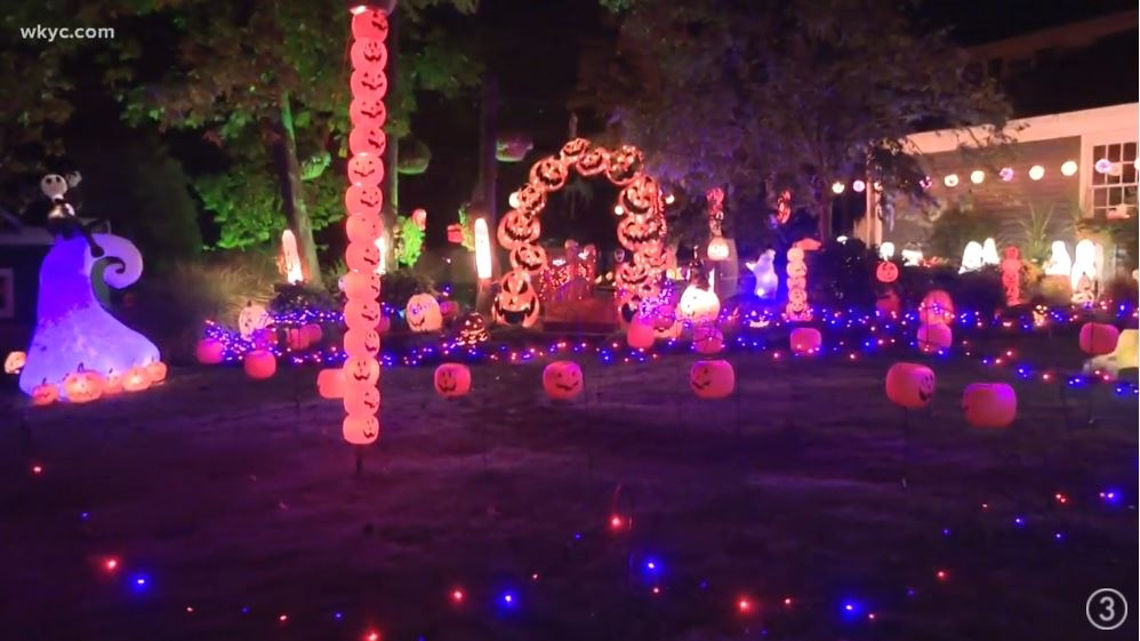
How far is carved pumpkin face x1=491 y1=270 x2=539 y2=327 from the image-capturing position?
1870 cm

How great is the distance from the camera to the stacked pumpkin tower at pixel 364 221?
764cm

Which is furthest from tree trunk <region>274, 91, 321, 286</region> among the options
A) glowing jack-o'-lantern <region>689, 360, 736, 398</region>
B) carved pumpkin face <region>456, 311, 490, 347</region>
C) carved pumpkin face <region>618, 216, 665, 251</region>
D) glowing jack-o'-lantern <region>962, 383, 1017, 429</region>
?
glowing jack-o'-lantern <region>962, 383, 1017, 429</region>

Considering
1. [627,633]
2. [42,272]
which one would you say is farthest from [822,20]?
[627,633]

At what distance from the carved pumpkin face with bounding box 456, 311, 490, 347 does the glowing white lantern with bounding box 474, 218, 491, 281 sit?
2.81m

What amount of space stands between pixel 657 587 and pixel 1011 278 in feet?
49.1

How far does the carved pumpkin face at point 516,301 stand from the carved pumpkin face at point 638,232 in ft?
5.71

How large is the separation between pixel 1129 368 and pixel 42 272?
1122 centimetres

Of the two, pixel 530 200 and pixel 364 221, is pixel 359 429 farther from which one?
pixel 530 200

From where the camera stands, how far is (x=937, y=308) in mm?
16922

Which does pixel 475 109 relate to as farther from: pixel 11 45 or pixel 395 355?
pixel 395 355

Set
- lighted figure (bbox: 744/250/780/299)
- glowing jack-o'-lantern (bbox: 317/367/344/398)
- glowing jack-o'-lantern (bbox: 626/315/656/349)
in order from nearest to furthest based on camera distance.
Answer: glowing jack-o'-lantern (bbox: 317/367/344/398) < glowing jack-o'-lantern (bbox: 626/315/656/349) < lighted figure (bbox: 744/250/780/299)

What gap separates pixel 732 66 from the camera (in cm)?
1753

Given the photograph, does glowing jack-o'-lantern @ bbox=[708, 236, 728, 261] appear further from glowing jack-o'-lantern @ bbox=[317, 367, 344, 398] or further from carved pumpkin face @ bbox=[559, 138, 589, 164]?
glowing jack-o'-lantern @ bbox=[317, 367, 344, 398]

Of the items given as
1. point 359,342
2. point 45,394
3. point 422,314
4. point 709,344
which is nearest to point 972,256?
point 709,344
